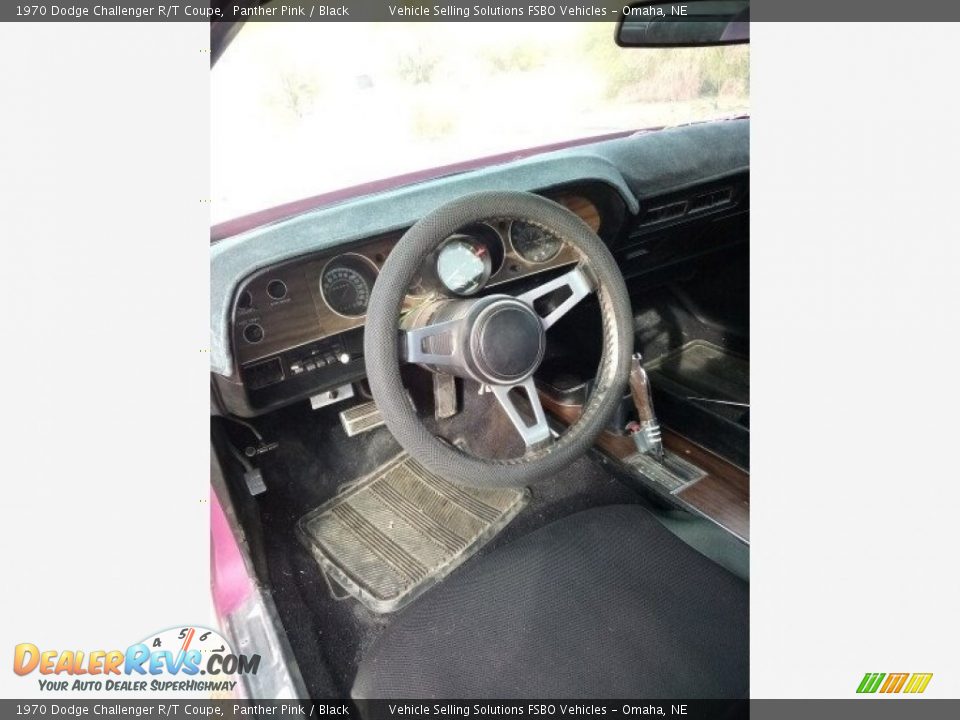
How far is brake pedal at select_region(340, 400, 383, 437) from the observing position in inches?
81.8

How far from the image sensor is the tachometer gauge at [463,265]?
1.49 m

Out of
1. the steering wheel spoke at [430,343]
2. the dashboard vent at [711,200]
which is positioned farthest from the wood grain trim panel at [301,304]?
the dashboard vent at [711,200]

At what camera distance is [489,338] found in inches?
49.1

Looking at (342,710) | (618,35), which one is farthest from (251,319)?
(618,35)

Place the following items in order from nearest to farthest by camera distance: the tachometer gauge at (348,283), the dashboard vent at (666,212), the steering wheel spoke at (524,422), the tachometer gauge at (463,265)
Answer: the steering wheel spoke at (524,422)
the tachometer gauge at (463,265)
the tachometer gauge at (348,283)
the dashboard vent at (666,212)

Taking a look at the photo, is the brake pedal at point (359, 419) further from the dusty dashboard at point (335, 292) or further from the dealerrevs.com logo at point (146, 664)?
the dealerrevs.com logo at point (146, 664)

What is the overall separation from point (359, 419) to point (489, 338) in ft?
3.22

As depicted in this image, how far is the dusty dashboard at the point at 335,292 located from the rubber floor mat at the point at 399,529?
444 mm

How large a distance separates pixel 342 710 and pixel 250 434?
0.99 meters

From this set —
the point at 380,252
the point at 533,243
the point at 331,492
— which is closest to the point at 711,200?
the point at 533,243

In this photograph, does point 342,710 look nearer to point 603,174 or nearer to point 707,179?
point 603,174

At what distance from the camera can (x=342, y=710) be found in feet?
4.37

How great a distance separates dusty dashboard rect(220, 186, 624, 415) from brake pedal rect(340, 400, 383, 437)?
0.91 feet

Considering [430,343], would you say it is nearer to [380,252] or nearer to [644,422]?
[380,252]
